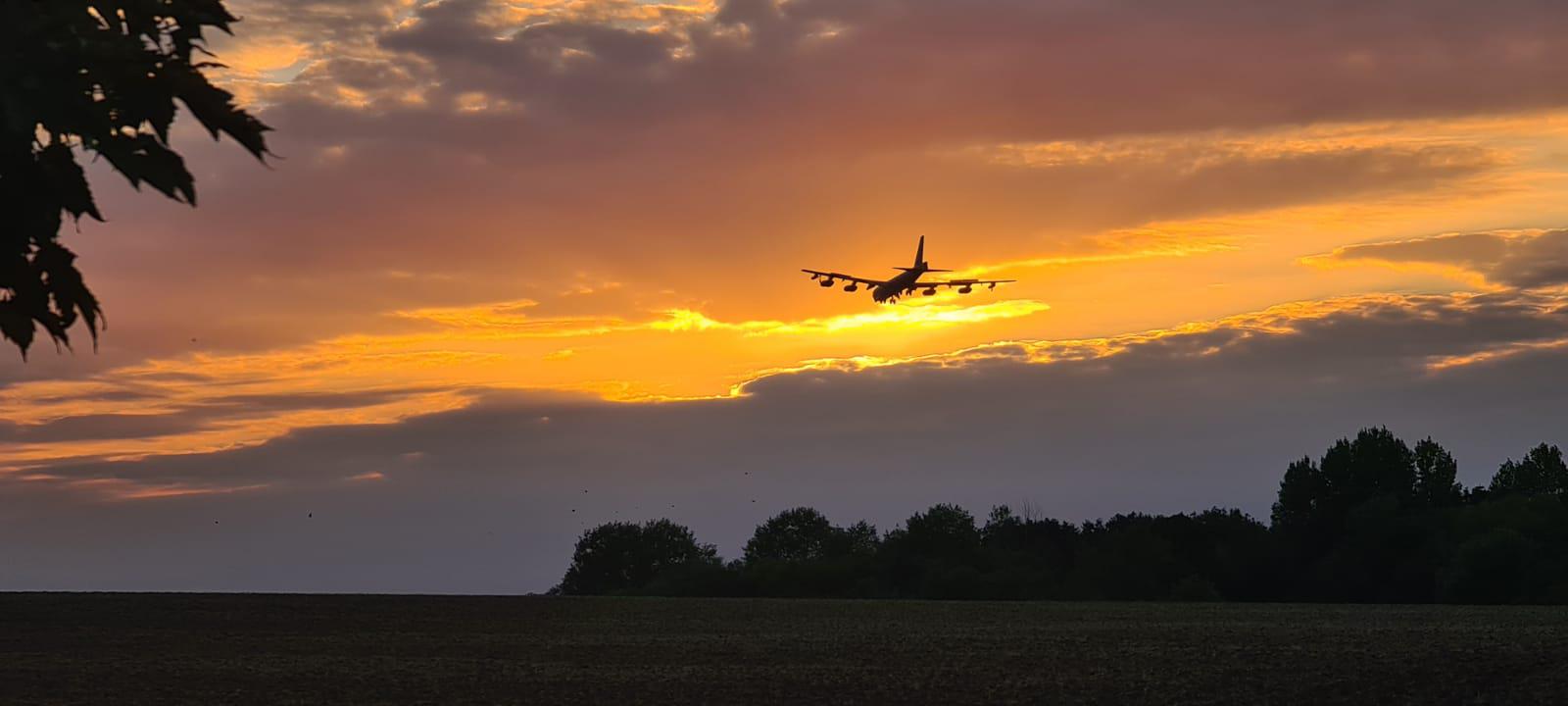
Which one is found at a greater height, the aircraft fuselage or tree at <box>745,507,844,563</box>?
the aircraft fuselage

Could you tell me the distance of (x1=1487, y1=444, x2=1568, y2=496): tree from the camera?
14538cm

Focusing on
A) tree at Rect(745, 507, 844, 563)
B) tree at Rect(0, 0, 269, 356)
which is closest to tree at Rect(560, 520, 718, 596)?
tree at Rect(745, 507, 844, 563)

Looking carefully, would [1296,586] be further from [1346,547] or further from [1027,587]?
[1027,587]

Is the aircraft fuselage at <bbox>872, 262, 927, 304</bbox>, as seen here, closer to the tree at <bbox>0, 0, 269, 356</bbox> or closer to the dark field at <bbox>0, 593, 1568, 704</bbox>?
the dark field at <bbox>0, 593, 1568, 704</bbox>

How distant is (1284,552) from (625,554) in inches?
3287

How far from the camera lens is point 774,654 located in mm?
50969

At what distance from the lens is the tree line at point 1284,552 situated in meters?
98.6

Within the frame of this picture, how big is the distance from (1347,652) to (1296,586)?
71244mm

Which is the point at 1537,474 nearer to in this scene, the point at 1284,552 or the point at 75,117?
the point at 1284,552

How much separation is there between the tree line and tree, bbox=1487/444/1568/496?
0.14 meters

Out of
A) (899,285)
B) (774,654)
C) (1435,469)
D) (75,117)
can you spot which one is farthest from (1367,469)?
(75,117)

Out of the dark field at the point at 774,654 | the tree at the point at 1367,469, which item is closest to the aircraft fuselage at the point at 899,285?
the dark field at the point at 774,654

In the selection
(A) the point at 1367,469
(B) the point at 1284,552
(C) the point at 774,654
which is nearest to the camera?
(C) the point at 774,654

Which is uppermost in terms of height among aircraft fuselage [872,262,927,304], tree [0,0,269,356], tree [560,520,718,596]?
aircraft fuselage [872,262,927,304]
